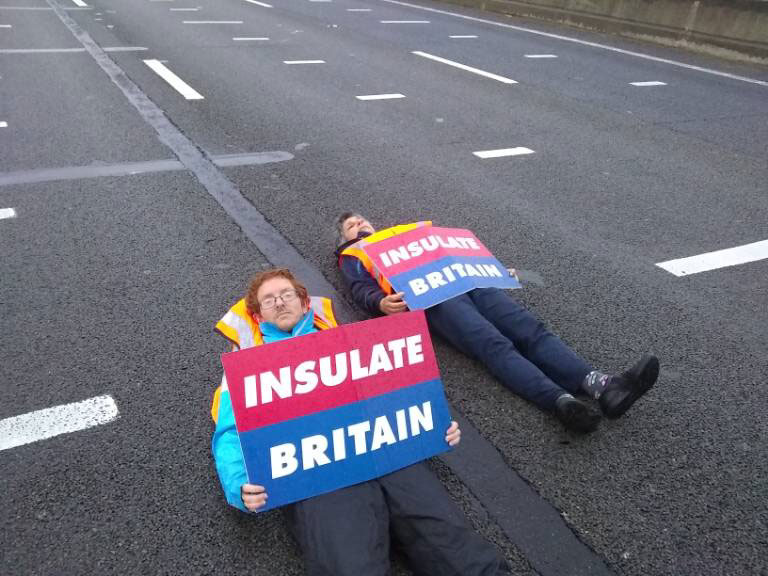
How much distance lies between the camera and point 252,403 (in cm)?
238

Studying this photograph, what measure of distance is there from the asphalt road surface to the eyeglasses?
0.60m

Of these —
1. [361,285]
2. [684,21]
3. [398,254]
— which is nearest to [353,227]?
[361,285]

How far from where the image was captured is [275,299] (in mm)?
2984

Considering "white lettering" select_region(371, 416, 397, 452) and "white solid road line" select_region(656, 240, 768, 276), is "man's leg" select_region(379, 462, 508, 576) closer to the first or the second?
"white lettering" select_region(371, 416, 397, 452)

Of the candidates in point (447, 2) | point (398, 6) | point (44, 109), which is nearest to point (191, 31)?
point (44, 109)

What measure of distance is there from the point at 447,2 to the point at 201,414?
19.3 meters

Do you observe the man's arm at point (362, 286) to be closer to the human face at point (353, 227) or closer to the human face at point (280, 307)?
the human face at point (353, 227)

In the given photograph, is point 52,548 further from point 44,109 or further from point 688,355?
point 44,109

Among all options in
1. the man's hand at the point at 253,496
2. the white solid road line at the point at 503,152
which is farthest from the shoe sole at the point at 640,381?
the white solid road line at the point at 503,152

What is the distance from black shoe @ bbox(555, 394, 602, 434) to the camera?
2920 millimetres

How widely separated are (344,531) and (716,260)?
3681mm

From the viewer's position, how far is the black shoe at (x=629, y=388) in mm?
3041

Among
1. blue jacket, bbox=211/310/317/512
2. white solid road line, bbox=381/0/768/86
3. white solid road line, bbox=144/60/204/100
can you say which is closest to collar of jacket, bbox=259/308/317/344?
blue jacket, bbox=211/310/317/512

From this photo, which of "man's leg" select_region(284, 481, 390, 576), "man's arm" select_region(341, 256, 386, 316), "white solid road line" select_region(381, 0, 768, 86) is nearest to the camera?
"man's leg" select_region(284, 481, 390, 576)
